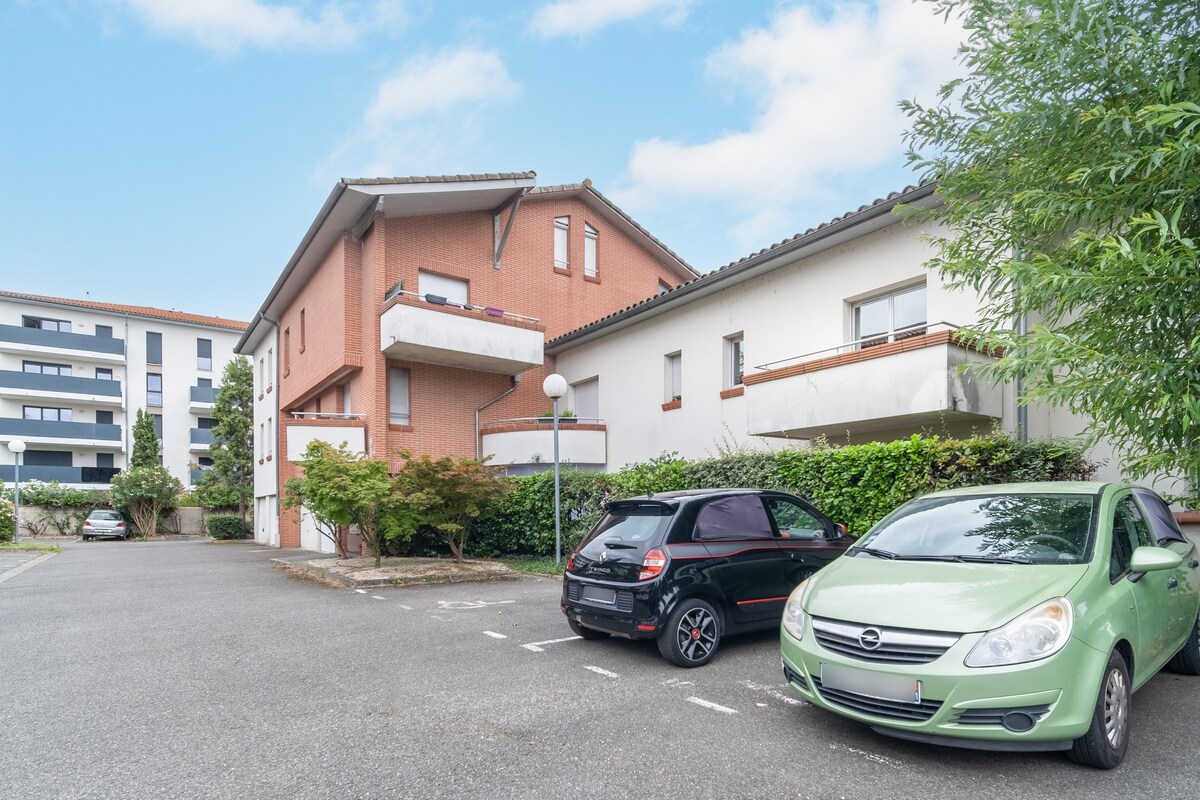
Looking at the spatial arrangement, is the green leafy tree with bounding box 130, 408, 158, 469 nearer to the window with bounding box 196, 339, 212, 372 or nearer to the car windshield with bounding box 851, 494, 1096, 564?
the window with bounding box 196, 339, 212, 372

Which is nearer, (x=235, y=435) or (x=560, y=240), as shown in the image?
(x=560, y=240)

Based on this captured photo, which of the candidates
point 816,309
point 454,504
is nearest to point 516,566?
point 454,504

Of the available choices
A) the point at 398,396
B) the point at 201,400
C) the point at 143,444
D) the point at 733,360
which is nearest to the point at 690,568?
the point at 733,360

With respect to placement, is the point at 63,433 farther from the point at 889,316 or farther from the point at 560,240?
the point at 889,316

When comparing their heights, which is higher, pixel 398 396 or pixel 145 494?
pixel 398 396

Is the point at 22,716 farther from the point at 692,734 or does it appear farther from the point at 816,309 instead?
the point at 816,309

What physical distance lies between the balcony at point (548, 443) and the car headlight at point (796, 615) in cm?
1366

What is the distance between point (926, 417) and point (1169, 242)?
5.78 m

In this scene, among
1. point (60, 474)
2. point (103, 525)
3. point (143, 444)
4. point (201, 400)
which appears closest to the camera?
point (103, 525)

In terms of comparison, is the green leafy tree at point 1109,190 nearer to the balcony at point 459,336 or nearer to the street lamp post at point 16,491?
the balcony at point 459,336

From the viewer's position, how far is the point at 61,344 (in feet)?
148

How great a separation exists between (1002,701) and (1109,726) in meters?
0.79

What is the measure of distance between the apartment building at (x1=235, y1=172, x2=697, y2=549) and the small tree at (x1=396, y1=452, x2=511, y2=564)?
4.53 m

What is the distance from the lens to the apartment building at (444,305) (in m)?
17.8
